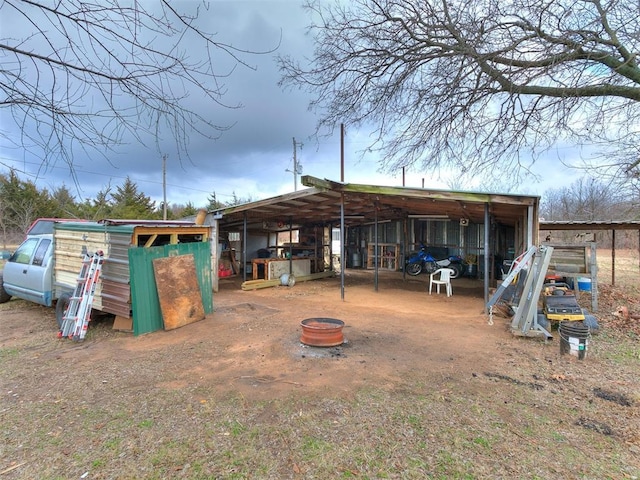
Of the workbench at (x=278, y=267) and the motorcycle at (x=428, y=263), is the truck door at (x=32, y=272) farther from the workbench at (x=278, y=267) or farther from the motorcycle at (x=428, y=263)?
the motorcycle at (x=428, y=263)

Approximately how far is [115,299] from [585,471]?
5.73 meters

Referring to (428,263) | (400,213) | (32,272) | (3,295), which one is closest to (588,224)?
(428,263)

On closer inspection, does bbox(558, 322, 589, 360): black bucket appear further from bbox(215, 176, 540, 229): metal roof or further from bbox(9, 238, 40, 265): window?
bbox(9, 238, 40, 265): window

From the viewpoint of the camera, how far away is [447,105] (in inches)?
229

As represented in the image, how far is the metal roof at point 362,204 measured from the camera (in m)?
6.98

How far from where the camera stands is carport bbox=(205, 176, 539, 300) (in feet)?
23.3

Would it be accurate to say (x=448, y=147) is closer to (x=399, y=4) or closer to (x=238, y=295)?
(x=399, y=4)

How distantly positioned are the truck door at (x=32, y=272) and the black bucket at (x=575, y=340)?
8188 millimetres

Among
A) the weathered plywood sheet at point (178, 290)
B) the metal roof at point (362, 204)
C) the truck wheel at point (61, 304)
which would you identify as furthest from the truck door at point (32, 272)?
the metal roof at point (362, 204)

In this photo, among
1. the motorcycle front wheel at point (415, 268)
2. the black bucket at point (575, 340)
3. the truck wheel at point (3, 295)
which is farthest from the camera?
the motorcycle front wheel at point (415, 268)

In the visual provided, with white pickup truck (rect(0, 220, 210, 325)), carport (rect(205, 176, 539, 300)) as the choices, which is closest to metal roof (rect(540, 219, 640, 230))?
carport (rect(205, 176, 539, 300))

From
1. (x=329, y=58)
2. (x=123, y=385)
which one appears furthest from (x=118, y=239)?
(x=329, y=58)

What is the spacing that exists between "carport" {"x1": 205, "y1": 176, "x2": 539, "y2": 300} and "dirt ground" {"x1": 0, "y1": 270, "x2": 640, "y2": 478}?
2.41 m

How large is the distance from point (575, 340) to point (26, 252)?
30.7ft
